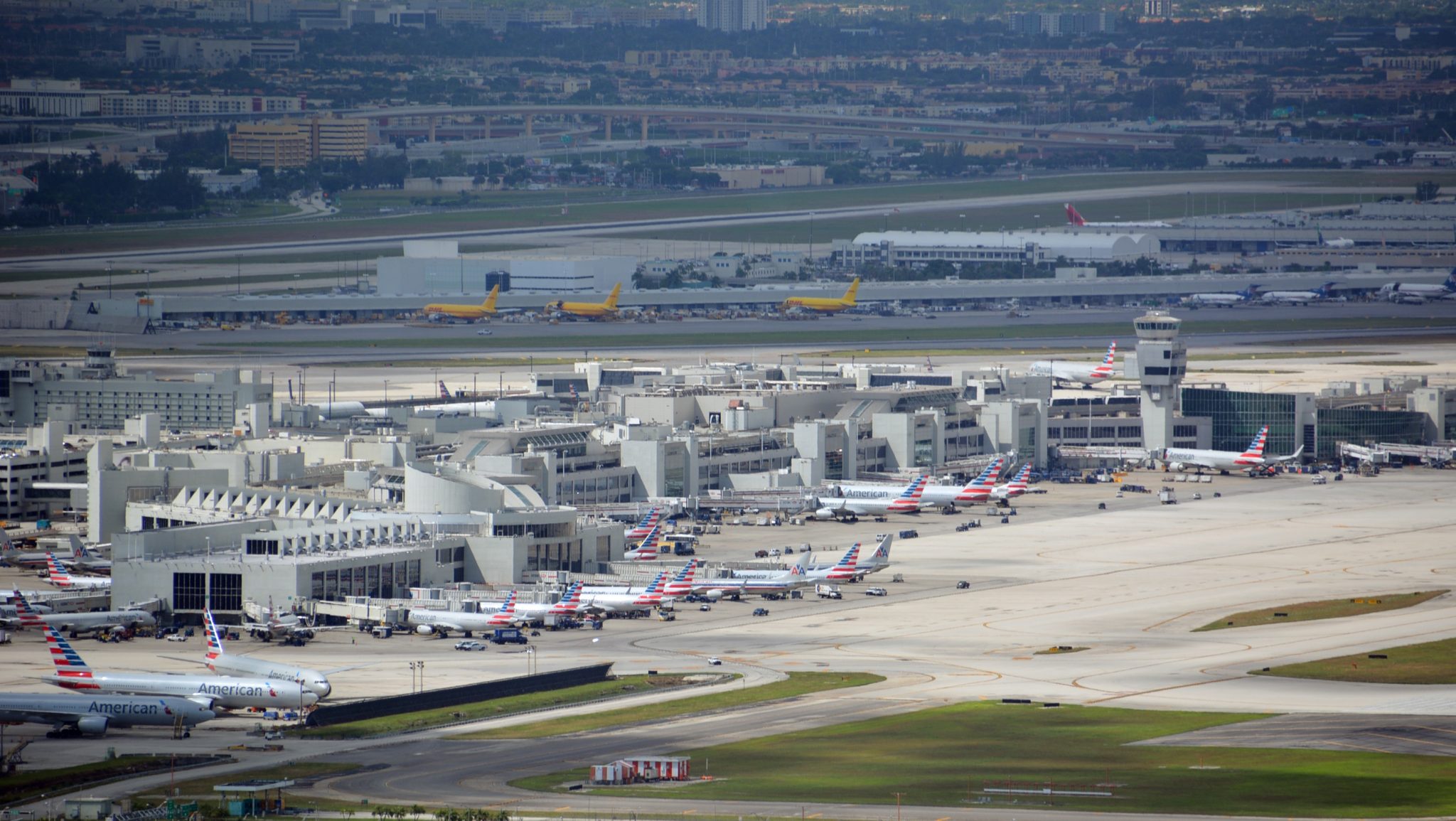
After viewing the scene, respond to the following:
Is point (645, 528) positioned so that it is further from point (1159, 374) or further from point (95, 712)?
point (1159, 374)

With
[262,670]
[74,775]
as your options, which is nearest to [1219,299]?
[262,670]

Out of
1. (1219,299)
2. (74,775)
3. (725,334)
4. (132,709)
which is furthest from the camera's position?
(1219,299)

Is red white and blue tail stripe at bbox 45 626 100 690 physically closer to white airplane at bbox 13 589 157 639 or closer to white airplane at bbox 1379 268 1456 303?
white airplane at bbox 13 589 157 639

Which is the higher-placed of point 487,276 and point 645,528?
point 487,276

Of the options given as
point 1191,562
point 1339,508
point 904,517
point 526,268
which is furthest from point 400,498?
point 526,268

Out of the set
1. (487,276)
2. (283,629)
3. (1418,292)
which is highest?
(487,276)

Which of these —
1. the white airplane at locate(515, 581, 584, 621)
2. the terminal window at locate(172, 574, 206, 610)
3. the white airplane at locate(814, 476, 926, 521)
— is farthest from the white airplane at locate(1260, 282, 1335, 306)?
the terminal window at locate(172, 574, 206, 610)

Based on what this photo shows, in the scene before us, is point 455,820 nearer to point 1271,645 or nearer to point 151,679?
point 151,679
